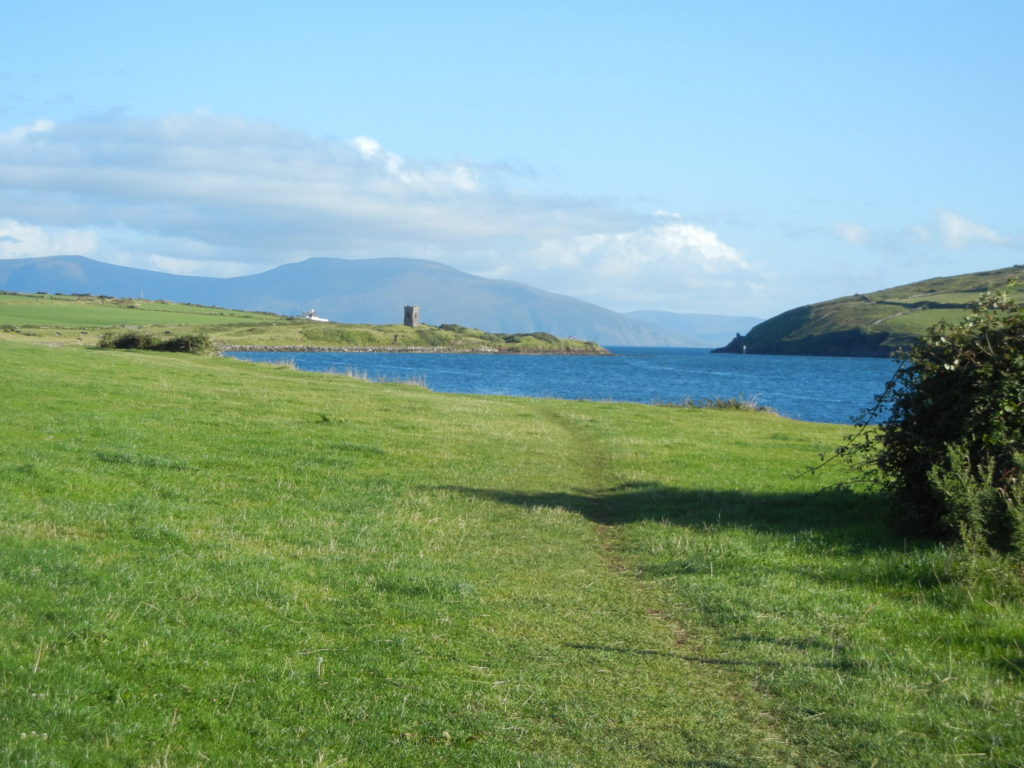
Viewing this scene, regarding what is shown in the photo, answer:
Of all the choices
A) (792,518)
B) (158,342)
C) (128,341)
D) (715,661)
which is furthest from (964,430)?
(128,341)

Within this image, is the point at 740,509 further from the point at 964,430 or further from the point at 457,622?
the point at 457,622

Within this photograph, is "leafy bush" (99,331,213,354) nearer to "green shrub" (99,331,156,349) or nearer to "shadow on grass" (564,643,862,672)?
"green shrub" (99,331,156,349)

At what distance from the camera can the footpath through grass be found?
7.12m

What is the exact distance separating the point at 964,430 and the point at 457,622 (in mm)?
8652

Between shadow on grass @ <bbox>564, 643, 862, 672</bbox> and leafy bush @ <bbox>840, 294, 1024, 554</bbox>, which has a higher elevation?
leafy bush @ <bbox>840, 294, 1024, 554</bbox>

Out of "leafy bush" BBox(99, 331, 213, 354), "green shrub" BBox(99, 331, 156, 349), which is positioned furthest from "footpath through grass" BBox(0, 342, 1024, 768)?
"green shrub" BBox(99, 331, 156, 349)

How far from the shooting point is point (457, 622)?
33.0 feet

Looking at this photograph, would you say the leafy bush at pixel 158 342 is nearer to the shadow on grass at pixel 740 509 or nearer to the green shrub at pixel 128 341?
the green shrub at pixel 128 341

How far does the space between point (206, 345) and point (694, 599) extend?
5773 centimetres

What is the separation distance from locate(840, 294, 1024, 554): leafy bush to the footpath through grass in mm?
905

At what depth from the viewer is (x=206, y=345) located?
6359 centimetres

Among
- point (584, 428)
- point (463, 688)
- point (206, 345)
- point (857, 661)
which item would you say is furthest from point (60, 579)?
point (206, 345)

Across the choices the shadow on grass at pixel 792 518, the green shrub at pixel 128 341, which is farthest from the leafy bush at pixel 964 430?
the green shrub at pixel 128 341

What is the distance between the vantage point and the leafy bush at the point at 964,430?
12.6 meters
